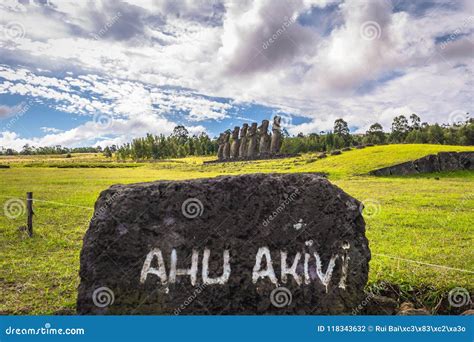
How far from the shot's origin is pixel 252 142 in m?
56.1

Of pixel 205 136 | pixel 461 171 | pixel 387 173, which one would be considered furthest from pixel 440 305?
pixel 205 136

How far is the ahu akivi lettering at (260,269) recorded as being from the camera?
4.89 m

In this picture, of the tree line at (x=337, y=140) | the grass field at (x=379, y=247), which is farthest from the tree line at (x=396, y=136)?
the grass field at (x=379, y=247)

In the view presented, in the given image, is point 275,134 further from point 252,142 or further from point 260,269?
point 260,269

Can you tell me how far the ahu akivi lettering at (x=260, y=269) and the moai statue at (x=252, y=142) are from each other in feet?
159

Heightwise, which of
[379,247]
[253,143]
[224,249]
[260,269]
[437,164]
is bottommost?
[379,247]

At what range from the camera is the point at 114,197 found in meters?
4.97

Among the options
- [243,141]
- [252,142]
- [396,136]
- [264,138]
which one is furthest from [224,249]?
[396,136]

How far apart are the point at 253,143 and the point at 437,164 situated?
2936cm

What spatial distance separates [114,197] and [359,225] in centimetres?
325

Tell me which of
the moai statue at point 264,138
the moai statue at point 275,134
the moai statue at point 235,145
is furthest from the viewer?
the moai statue at point 235,145

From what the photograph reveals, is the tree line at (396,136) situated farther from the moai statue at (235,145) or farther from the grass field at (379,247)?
the grass field at (379,247)

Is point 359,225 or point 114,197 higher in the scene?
point 114,197

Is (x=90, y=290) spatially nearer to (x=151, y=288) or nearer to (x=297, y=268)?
(x=151, y=288)
